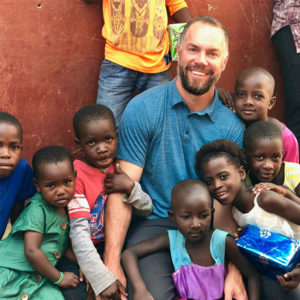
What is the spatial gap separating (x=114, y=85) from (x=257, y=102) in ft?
3.70

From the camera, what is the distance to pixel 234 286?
292cm

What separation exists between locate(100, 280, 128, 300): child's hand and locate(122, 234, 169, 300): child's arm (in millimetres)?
100

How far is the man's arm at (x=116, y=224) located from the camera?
3.05 meters

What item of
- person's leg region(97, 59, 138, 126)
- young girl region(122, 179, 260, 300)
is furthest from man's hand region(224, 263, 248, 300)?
person's leg region(97, 59, 138, 126)

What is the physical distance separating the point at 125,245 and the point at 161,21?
181 cm

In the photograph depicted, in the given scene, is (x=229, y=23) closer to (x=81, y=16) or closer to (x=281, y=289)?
(x=81, y=16)

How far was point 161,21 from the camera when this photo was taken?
3.88m

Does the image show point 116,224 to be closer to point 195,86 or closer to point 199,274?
point 199,274

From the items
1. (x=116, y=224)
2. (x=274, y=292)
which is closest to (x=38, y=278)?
(x=116, y=224)

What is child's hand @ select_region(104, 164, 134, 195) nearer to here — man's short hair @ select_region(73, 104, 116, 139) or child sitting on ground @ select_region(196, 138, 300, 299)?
man's short hair @ select_region(73, 104, 116, 139)

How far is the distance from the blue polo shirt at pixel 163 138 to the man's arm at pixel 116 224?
0.29 feet

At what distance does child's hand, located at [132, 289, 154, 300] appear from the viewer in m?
2.78

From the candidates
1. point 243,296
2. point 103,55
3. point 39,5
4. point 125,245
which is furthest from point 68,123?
point 243,296

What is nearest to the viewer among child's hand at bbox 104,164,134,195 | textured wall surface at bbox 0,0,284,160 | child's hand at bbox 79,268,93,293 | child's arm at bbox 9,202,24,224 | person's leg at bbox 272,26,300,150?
child's hand at bbox 79,268,93,293
